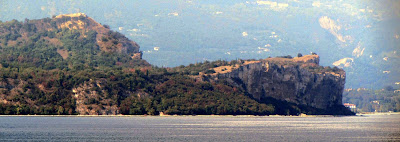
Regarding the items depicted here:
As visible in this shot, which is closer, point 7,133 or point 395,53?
point 395,53

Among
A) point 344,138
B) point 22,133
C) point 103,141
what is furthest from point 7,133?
point 344,138

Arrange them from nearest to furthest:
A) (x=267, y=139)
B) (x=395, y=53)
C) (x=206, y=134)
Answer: (x=395, y=53)
(x=267, y=139)
(x=206, y=134)

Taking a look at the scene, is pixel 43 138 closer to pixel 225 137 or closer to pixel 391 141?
pixel 225 137

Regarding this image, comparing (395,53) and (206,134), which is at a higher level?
(395,53)

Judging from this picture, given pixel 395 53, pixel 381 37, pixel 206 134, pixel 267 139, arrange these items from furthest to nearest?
pixel 206 134 → pixel 267 139 → pixel 381 37 → pixel 395 53

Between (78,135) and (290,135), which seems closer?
(78,135)

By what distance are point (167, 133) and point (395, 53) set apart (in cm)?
5341

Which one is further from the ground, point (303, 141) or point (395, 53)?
point (395, 53)

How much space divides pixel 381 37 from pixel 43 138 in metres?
61.2

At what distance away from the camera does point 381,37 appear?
121125mm

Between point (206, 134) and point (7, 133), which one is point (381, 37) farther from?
point (7, 133)

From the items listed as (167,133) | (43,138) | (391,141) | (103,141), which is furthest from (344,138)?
(43,138)

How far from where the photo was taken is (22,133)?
139m

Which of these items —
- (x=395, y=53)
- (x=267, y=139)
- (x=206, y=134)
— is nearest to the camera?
(x=395, y=53)
